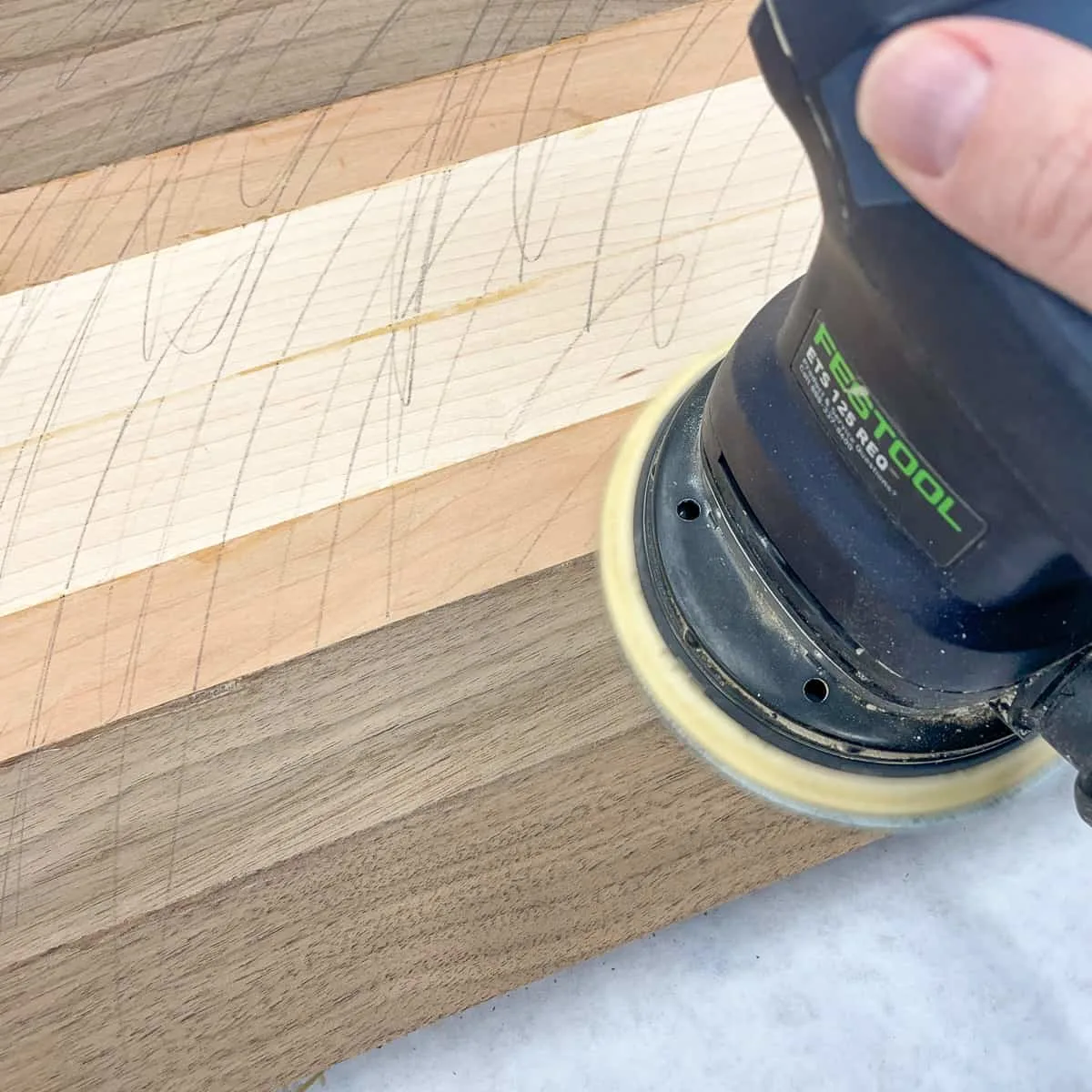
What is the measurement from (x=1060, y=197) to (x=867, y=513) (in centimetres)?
18

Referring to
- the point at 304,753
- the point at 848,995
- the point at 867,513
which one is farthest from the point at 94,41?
the point at 848,995

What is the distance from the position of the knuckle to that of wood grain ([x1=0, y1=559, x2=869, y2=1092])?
0.34m

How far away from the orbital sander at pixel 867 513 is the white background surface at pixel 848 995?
0.10 meters

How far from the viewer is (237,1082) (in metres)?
0.52

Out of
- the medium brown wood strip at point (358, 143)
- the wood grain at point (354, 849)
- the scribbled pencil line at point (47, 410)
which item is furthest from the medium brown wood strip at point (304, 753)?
the medium brown wood strip at point (358, 143)

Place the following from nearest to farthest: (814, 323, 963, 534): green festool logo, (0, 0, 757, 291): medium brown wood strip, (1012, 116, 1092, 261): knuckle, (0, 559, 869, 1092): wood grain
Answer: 1. (1012, 116, 1092, 261): knuckle
2. (814, 323, 963, 534): green festool logo
3. (0, 559, 869, 1092): wood grain
4. (0, 0, 757, 291): medium brown wood strip

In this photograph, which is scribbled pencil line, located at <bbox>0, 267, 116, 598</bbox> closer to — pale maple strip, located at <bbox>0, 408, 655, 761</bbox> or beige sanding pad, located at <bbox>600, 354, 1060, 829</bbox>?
pale maple strip, located at <bbox>0, 408, 655, 761</bbox>

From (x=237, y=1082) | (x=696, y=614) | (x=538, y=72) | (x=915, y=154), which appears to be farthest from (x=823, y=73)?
(x=237, y=1082)

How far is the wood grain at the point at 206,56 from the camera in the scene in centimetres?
65

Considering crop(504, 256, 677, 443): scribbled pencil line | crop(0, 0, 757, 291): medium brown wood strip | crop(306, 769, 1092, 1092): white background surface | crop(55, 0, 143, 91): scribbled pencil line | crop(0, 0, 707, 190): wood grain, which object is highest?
crop(55, 0, 143, 91): scribbled pencil line

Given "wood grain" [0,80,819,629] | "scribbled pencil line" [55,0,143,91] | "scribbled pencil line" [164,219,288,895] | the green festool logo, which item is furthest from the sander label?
"scribbled pencil line" [55,0,143,91]

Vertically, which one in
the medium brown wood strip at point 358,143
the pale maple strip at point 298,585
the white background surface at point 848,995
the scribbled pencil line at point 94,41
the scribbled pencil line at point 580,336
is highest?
the scribbled pencil line at point 94,41

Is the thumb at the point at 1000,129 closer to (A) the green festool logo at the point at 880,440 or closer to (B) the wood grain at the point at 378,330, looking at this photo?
(A) the green festool logo at the point at 880,440

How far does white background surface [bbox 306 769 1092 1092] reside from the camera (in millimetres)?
596
